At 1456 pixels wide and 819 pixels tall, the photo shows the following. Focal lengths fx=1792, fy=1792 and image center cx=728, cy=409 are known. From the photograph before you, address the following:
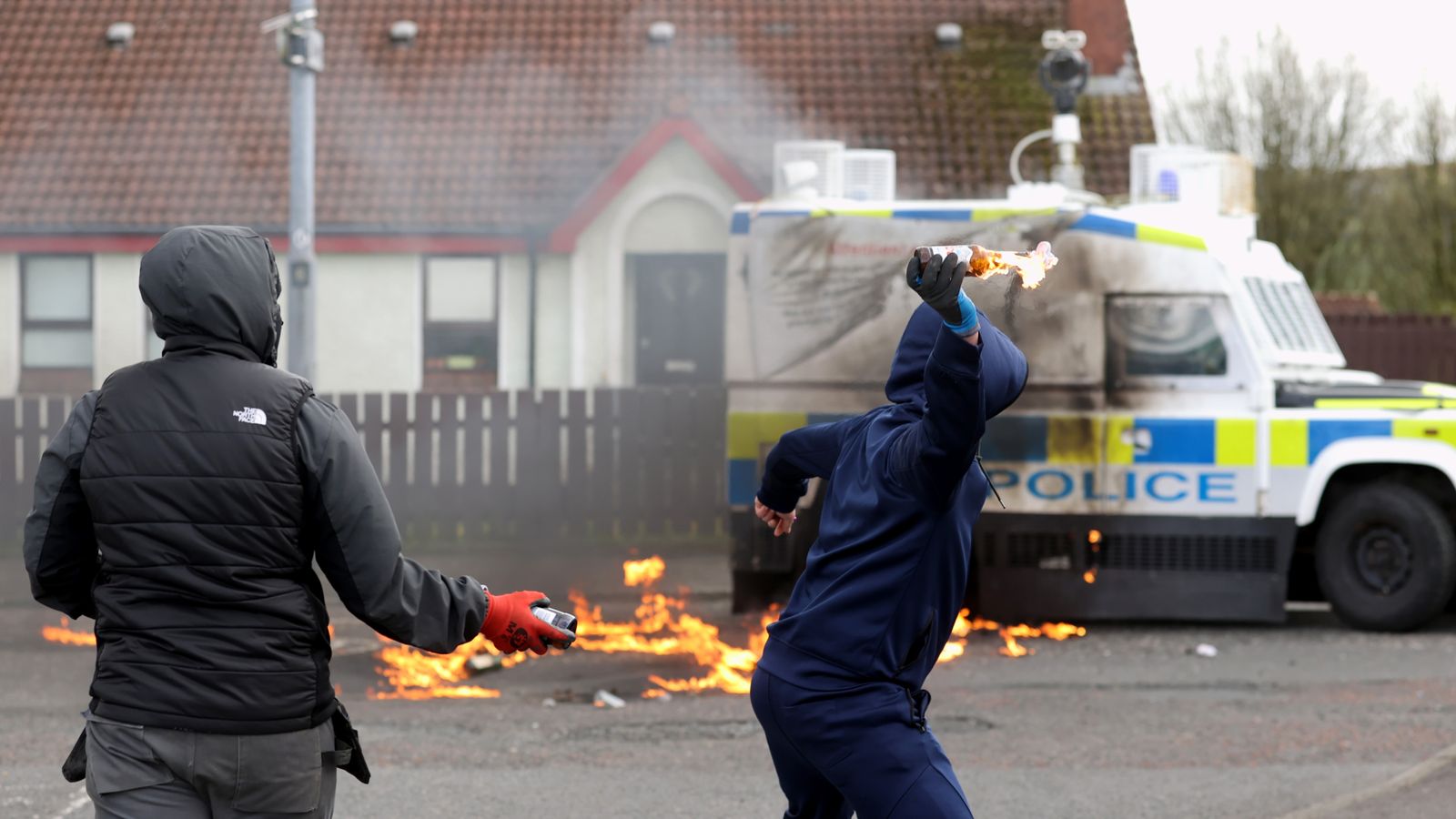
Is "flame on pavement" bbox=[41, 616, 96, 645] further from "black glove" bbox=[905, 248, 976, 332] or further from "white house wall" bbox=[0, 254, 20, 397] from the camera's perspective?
"white house wall" bbox=[0, 254, 20, 397]

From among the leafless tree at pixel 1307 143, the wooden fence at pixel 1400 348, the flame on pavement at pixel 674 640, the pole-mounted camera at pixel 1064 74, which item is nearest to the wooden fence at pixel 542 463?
the flame on pavement at pixel 674 640

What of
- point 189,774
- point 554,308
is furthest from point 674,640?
point 554,308

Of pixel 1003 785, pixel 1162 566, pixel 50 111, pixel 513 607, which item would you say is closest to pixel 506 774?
pixel 1003 785

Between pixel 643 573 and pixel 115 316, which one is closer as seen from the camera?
pixel 643 573

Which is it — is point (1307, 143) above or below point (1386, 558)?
above

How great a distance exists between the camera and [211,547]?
330 centimetres

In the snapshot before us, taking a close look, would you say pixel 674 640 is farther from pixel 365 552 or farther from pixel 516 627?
pixel 365 552

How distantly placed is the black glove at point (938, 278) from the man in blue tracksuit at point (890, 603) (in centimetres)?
14

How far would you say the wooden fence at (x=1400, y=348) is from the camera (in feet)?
63.4

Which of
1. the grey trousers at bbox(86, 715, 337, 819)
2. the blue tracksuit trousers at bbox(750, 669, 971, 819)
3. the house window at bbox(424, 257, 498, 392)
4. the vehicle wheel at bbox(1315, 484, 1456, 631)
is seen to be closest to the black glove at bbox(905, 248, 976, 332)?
the blue tracksuit trousers at bbox(750, 669, 971, 819)

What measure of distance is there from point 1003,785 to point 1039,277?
3.52m

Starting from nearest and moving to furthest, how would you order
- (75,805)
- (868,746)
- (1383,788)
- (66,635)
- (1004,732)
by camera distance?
(868,746)
(1383,788)
(75,805)
(1004,732)
(66,635)

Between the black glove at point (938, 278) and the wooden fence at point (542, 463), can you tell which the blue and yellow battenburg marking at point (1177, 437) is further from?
the black glove at point (938, 278)

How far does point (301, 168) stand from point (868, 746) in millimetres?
10780
